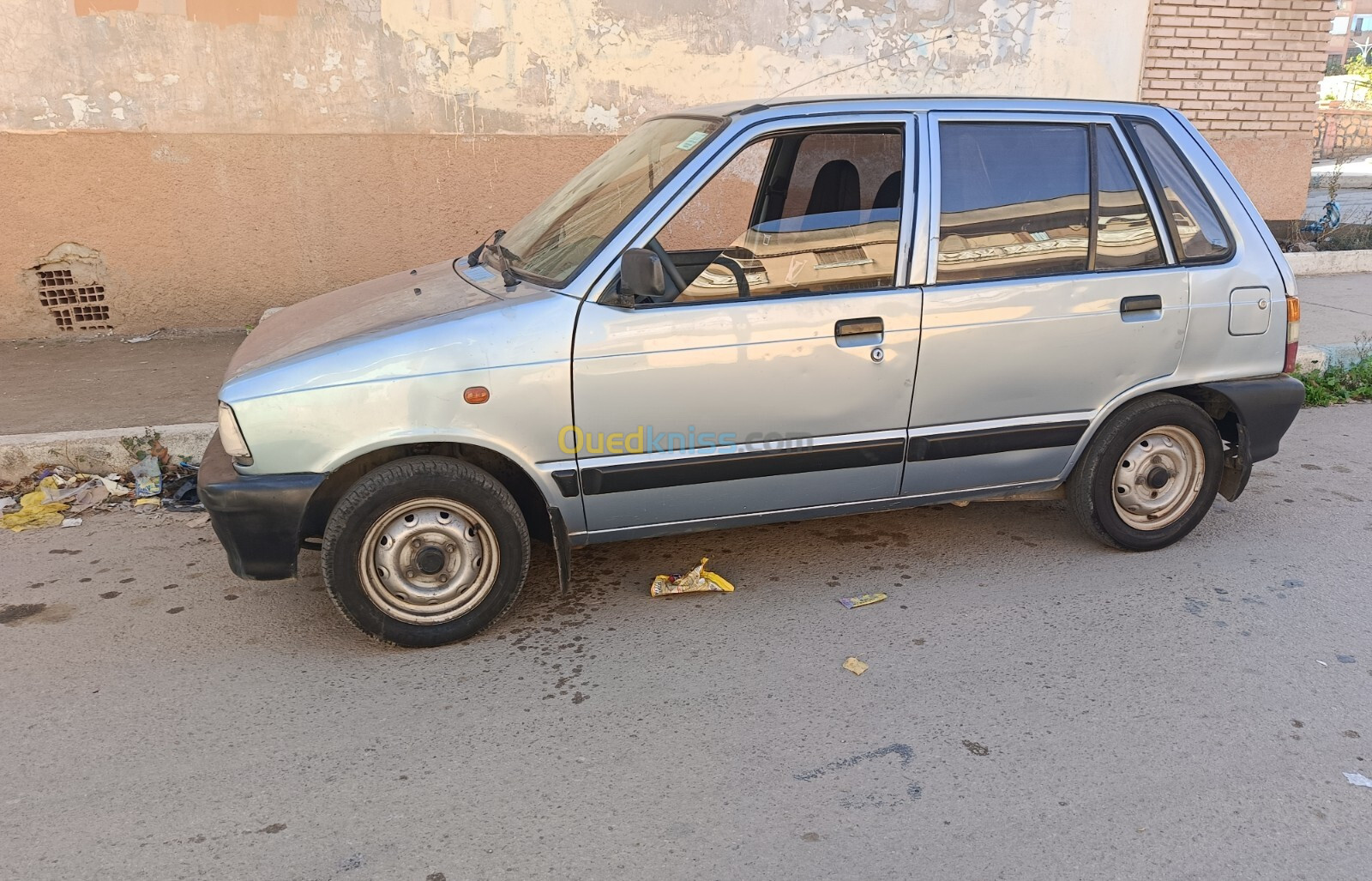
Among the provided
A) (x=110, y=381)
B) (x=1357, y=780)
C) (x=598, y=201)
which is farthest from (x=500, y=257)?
(x=110, y=381)

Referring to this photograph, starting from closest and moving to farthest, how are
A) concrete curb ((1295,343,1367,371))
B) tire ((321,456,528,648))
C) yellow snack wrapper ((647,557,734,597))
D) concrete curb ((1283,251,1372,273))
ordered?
tire ((321,456,528,648)), yellow snack wrapper ((647,557,734,597)), concrete curb ((1295,343,1367,371)), concrete curb ((1283,251,1372,273))

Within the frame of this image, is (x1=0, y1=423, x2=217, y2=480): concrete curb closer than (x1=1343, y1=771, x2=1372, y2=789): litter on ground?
No

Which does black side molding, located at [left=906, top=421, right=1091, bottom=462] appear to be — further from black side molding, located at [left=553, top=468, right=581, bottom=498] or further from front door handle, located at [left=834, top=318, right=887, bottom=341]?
black side molding, located at [left=553, top=468, right=581, bottom=498]

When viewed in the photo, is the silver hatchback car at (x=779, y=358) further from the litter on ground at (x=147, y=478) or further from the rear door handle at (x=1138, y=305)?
the litter on ground at (x=147, y=478)

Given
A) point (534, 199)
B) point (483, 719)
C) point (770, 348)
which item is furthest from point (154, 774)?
point (534, 199)

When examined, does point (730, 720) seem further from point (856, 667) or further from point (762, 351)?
point (762, 351)

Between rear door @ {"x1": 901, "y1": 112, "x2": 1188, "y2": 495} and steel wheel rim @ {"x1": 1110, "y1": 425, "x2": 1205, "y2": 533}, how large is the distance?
1.01 ft

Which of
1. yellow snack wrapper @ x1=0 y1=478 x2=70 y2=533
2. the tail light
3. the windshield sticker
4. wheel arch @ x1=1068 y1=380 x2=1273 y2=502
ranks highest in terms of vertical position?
the windshield sticker

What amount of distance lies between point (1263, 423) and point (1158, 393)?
52 cm

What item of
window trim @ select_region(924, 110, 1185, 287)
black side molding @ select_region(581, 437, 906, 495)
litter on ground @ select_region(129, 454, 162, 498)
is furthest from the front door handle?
litter on ground @ select_region(129, 454, 162, 498)

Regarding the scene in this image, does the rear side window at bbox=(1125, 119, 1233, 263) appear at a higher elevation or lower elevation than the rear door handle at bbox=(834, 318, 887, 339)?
higher

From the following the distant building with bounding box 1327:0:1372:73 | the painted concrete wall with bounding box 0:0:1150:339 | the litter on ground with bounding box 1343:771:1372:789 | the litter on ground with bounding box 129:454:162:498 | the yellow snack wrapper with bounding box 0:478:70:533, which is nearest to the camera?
the litter on ground with bounding box 1343:771:1372:789

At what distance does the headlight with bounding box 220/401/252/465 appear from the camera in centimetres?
333

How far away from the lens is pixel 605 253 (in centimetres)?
350
